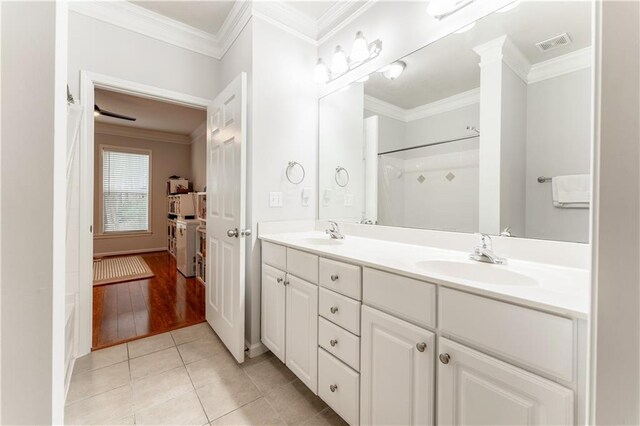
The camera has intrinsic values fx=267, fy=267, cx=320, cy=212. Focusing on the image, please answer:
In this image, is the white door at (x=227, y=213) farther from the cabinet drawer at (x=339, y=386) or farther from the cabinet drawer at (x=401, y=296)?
the cabinet drawer at (x=401, y=296)

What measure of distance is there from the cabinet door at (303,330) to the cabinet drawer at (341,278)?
0.38 feet

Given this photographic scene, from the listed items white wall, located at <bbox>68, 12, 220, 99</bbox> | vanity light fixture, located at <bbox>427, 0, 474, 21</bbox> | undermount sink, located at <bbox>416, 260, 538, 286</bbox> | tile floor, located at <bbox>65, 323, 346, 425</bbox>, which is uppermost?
white wall, located at <bbox>68, 12, 220, 99</bbox>

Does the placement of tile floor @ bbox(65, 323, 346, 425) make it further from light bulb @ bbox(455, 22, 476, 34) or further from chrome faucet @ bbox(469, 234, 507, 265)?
light bulb @ bbox(455, 22, 476, 34)

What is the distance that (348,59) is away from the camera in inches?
77.0

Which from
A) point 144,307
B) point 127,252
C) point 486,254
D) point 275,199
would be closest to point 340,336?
point 486,254

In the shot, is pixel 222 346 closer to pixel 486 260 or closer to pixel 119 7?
pixel 486 260

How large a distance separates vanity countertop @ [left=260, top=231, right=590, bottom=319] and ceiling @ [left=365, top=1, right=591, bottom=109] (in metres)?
0.88

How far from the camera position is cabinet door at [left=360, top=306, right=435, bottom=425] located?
3.05ft

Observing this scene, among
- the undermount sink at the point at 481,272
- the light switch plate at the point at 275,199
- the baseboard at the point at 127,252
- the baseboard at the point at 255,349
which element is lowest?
the baseboard at the point at 255,349

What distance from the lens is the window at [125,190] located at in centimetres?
520

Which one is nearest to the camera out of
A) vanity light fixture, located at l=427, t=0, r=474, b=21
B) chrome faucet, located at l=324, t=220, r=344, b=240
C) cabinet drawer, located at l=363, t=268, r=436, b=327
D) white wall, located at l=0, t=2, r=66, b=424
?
white wall, located at l=0, t=2, r=66, b=424

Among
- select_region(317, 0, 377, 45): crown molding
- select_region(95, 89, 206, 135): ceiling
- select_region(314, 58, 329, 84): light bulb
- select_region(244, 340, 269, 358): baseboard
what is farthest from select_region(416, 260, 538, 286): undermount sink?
select_region(95, 89, 206, 135): ceiling

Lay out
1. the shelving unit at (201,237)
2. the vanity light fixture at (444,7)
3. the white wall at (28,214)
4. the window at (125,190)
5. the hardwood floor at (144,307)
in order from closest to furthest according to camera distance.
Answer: the white wall at (28,214)
the vanity light fixture at (444,7)
the hardwood floor at (144,307)
the shelving unit at (201,237)
the window at (125,190)

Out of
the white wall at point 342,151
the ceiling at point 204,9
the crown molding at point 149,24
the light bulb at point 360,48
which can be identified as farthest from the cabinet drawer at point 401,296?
the crown molding at point 149,24
